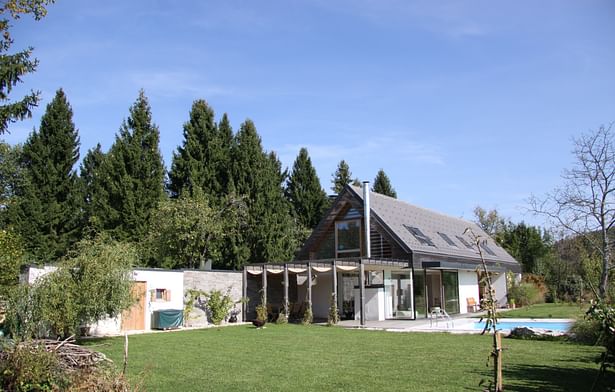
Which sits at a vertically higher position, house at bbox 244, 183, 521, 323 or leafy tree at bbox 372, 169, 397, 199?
leafy tree at bbox 372, 169, 397, 199

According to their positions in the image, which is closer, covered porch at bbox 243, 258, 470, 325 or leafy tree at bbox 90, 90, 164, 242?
covered porch at bbox 243, 258, 470, 325

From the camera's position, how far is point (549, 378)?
8.98 m

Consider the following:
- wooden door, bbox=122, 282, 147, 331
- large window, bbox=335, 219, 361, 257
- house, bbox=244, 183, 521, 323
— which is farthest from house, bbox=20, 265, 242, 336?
large window, bbox=335, 219, 361, 257

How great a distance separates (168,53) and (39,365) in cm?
867

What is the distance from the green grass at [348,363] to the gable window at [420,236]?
419 inches

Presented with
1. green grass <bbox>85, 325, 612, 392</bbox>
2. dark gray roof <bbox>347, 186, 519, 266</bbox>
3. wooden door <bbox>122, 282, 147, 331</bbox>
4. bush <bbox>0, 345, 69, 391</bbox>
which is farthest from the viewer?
dark gray roof <bbox>347, 186, 519, 266</bbox>

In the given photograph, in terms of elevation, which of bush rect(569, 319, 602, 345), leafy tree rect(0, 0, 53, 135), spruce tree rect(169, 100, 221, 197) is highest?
spruce tree rect(169, 100, 221, 197)

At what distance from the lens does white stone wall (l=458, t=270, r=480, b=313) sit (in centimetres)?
2844

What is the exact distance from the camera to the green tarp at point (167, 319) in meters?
20.6

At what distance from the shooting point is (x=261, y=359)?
11695 millimetres

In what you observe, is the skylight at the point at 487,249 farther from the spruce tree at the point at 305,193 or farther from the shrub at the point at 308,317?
the shrub at the point at 308,317

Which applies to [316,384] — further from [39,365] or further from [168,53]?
[168,53]

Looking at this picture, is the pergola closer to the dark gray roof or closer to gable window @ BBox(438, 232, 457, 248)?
the dark gray roof

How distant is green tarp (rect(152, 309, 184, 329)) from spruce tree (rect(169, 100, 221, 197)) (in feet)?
36.7
